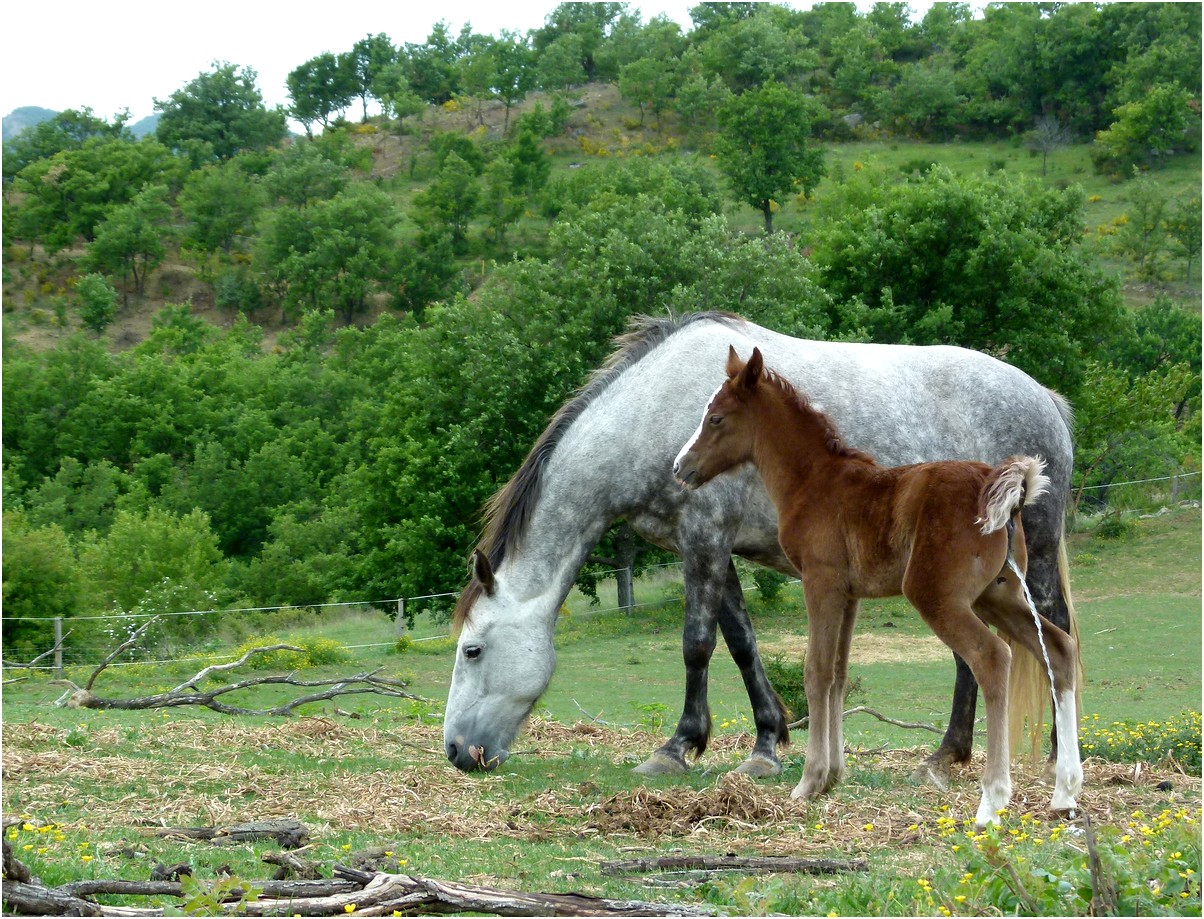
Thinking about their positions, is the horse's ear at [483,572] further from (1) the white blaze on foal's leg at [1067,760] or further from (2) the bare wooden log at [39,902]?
(2) the bare wooden log at [39,902]

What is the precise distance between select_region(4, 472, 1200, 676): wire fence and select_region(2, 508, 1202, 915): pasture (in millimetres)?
6531

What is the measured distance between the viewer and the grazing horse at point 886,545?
19.8 ft

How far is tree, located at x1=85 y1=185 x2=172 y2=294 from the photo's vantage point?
83.9 meters

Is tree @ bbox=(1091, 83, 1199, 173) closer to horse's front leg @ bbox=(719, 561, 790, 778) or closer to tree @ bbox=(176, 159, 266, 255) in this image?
tree @ bbox=(176, 159, 266, 255)

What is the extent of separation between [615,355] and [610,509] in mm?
1325

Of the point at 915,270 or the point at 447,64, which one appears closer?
the point at 915,270

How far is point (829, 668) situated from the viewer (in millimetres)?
6758

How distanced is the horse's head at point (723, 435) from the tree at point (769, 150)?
6876 centimetres

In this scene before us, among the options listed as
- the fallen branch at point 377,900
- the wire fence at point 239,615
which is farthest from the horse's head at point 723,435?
the wire fence at point 239,615

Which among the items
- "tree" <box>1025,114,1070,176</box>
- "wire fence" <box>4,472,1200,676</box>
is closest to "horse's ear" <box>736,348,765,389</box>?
"wire fence" <box>4,472,1200,676</box>

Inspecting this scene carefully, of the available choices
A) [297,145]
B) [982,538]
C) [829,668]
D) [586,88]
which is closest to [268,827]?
[829,668]

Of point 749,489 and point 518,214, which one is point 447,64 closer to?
point 518,214

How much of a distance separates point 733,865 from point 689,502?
3.38 meters

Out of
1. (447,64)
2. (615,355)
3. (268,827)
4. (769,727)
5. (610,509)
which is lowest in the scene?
(769,727)
